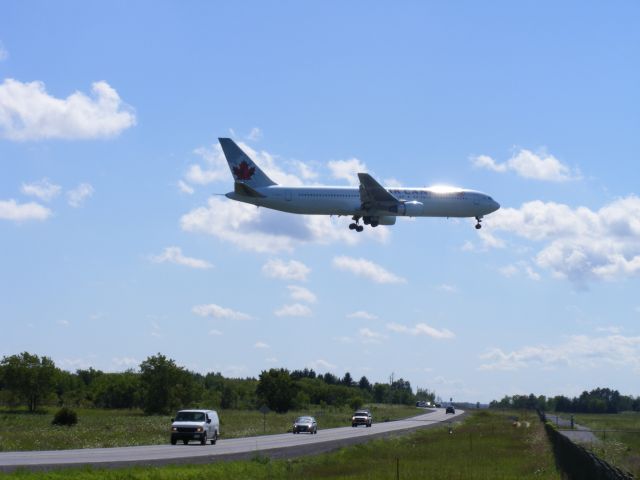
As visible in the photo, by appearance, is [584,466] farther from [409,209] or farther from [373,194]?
[409,209]

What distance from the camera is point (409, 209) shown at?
7238 cm

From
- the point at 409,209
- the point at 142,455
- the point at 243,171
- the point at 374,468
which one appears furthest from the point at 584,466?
the point at 243,171

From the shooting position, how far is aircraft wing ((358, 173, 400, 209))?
69.8 metres

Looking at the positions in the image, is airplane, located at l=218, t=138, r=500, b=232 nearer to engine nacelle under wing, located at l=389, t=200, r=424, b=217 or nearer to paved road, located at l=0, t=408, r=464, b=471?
engine nacelle under wing, located at l=389, t=200, r=424, b=217

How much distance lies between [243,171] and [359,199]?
10840mm

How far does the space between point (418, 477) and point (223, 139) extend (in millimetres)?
54782

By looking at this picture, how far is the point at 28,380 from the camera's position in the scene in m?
113

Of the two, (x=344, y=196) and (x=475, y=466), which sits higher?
(x=344, y=196)

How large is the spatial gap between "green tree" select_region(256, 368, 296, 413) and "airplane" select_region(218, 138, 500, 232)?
4715 centimetres

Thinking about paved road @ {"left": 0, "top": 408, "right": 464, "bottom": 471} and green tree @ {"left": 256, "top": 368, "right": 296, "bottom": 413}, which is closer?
paved road @ {"left": 0, "top": 408, "right": 464, "bottom": 471}

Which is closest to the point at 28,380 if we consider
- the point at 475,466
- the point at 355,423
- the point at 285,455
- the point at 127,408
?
the point at 127,408

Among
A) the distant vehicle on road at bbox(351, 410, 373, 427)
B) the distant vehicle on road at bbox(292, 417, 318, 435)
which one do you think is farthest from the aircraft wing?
the distant vehicle on road at bbox(351, 410, 373, 427)

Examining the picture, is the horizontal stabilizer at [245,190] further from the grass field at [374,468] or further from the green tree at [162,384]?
the green tree at [162,384]

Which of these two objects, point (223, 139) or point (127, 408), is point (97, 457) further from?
point (127, 408)
